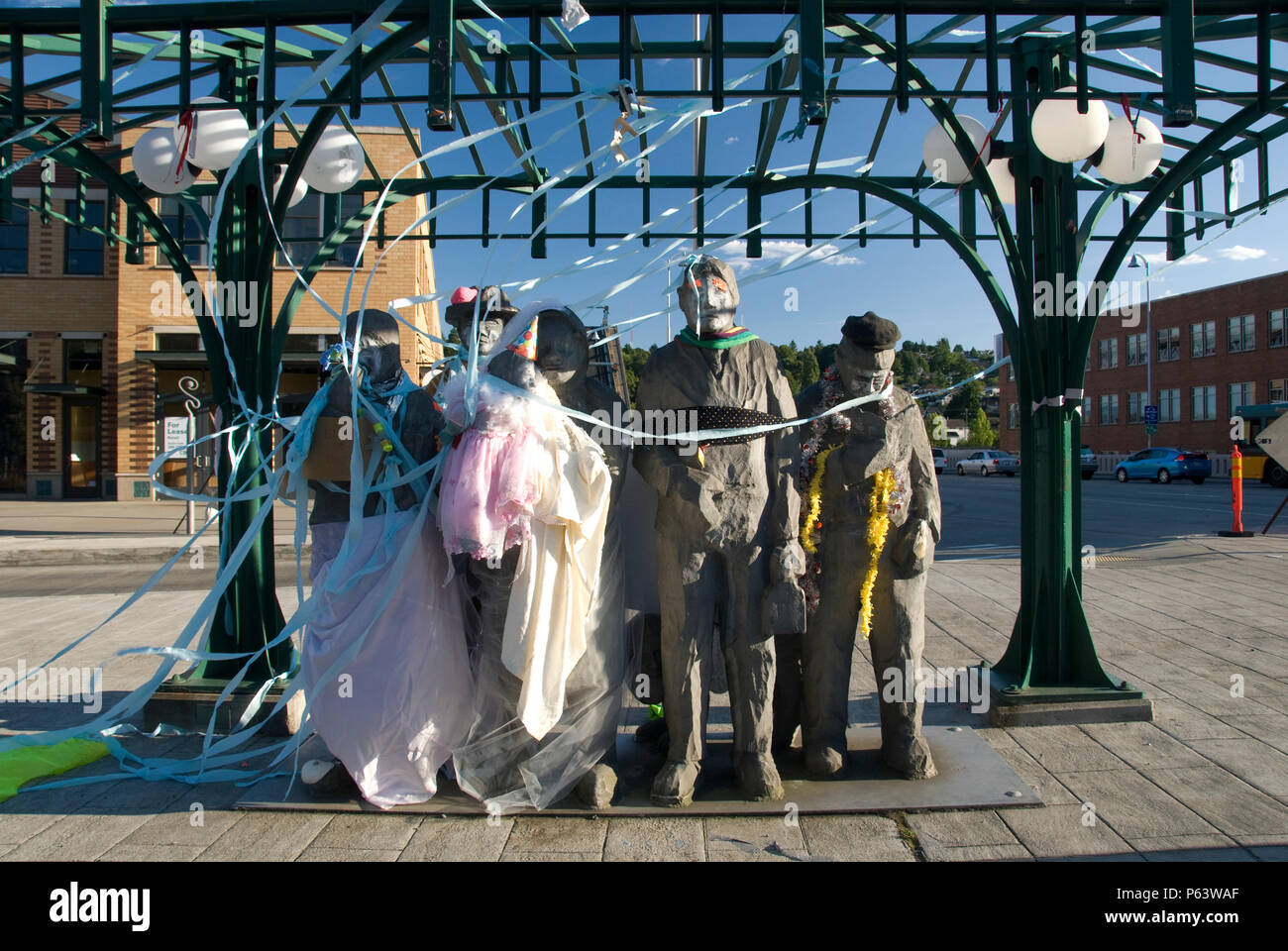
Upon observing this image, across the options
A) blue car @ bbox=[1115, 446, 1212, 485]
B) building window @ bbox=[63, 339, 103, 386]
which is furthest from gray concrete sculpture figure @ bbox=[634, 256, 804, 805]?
blue car @ bbox=[1115, 446, 1212, 485]

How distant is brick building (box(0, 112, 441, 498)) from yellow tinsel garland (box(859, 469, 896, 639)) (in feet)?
53.0

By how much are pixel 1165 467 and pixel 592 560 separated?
3075 cm

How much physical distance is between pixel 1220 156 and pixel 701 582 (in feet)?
14.0

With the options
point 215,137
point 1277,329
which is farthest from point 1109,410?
point 215,137

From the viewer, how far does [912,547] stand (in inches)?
133

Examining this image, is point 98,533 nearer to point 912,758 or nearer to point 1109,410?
point 912,758

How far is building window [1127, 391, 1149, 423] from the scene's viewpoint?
132ft

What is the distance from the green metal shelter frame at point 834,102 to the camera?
3.55 m

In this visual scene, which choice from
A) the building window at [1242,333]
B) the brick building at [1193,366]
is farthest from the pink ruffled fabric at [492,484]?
the building window at [1242,333]

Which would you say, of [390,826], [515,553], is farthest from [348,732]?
[515,553]

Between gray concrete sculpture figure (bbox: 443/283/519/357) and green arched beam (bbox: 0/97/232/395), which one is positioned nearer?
gray concrete sculpture figure (bbox: 443/283/519/357)

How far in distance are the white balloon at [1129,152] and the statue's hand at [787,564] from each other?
9.30ft

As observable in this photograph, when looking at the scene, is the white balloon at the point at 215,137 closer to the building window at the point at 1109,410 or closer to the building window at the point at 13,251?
the building window at the point at 13,251

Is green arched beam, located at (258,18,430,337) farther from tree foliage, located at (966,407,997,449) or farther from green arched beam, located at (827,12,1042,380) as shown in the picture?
tree foliage, located at (966,407,997,449)
